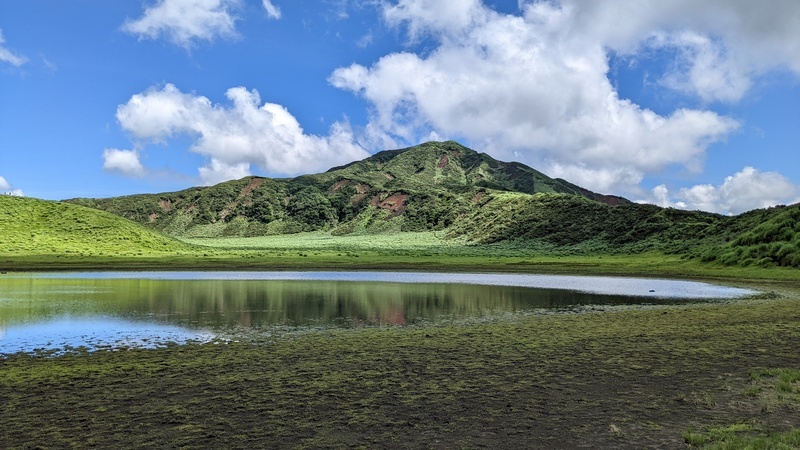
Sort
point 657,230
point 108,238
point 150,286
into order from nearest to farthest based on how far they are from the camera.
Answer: point 150,286
point 108,238
point 657,230

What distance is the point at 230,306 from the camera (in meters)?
36.7

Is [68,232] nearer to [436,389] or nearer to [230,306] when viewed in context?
[230,306]

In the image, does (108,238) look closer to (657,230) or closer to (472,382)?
(472,382)

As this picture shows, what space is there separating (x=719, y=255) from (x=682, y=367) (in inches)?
3088

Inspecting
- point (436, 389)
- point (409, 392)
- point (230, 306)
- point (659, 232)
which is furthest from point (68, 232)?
point (659, 232)

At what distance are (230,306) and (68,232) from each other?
A: 10926cm

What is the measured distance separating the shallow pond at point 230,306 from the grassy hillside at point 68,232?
61.6 metres

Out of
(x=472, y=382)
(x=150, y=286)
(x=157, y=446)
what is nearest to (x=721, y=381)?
(x=472, y=382)

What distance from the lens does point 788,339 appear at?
75.7ft

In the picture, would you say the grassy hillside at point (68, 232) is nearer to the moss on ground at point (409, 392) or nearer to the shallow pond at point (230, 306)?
the shallow pond at point (230, 306)

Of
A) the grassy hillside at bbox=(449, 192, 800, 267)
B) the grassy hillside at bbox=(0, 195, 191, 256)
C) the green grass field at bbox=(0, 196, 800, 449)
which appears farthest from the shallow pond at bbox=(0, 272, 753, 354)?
the grassy hillside at bbox=(0, 195, 191, 256)

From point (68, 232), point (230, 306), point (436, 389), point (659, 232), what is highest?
point (659, 232)

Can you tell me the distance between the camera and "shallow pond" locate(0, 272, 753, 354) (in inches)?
1006

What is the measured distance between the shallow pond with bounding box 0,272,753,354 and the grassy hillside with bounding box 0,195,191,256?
202ft
